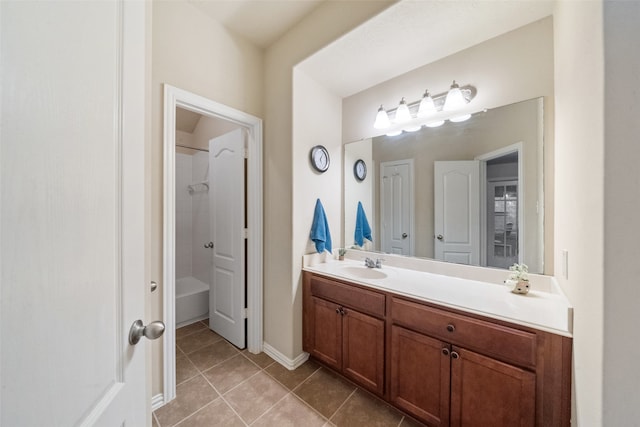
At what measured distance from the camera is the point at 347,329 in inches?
65.7

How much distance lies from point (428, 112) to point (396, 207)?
0.79m

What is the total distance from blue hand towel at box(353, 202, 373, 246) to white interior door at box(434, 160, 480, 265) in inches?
23.5

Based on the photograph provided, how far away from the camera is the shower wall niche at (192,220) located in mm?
3279

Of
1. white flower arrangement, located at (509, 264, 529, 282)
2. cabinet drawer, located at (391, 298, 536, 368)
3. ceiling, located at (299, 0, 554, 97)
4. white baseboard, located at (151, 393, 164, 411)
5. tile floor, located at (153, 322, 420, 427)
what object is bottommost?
tile floor, located at (153, 322, 420, 427)

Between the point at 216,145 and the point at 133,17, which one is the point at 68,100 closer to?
the point at 133,17

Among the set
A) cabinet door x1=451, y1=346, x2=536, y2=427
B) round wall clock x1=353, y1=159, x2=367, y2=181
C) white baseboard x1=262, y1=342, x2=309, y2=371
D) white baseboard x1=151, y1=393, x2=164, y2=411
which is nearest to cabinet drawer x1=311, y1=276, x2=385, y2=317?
cabinet door x1=451, y1=346, x2=536, y2=427

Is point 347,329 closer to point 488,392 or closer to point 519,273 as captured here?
point 488,392

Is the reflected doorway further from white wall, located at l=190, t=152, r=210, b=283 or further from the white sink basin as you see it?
white wall, located at l=190, t=152, r=210, b=283

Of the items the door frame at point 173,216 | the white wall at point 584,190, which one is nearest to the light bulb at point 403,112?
the white wall at point 584,190

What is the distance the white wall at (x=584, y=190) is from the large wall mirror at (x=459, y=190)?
0.35 m

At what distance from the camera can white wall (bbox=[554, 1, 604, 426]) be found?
0.65m

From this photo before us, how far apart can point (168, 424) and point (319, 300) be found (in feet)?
3.79

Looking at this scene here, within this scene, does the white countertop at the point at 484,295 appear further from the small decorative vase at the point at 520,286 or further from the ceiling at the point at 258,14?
the ceiling at the point at 258,14

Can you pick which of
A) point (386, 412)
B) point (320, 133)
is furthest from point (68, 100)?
point (386, 412)
